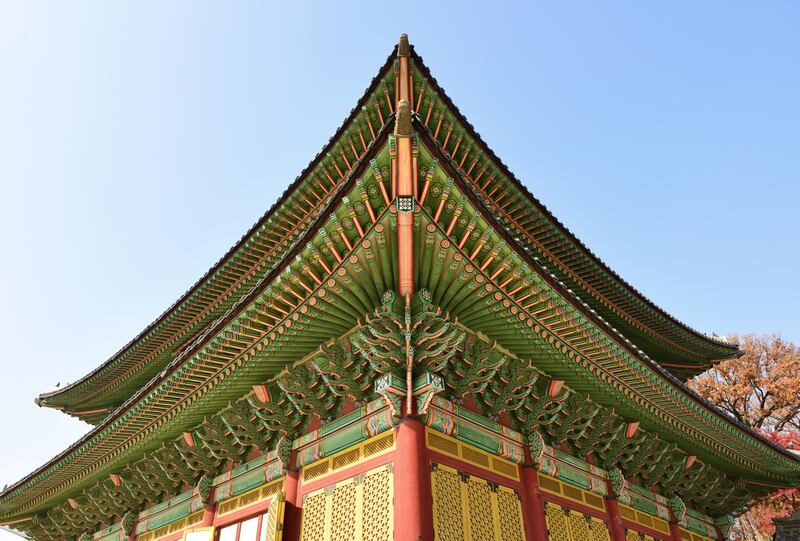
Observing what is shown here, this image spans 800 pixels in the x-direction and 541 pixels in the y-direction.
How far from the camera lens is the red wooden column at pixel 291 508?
7.77 meters

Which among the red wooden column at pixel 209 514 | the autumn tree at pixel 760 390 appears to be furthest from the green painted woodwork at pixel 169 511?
the autumn tree at pixel 760 390

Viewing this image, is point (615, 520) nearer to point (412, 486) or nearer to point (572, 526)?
point (572, 526)

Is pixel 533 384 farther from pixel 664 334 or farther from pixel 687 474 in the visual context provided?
pixel 664 334

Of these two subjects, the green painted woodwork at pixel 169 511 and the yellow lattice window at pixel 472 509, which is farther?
the green painted woodwork at pixel 169 511

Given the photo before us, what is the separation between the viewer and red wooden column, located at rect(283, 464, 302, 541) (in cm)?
777

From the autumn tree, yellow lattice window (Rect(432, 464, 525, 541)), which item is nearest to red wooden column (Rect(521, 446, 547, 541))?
yellow lattice window (Rect(432, 464, 525, 541))

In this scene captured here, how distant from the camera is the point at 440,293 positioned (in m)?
7.53

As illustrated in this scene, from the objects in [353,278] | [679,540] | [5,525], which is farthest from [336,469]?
[5,525]

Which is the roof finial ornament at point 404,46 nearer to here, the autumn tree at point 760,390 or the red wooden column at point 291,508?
the red wooden column at point 291,508

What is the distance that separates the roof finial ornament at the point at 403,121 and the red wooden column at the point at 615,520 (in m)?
7.61

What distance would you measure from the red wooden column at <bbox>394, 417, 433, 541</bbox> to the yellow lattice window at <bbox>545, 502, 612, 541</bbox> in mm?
2689

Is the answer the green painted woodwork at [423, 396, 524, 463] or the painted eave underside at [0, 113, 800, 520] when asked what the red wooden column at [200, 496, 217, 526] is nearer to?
the painted eave underside at [0, 113, 800, 520]

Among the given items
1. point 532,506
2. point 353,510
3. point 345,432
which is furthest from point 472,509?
point 345,432

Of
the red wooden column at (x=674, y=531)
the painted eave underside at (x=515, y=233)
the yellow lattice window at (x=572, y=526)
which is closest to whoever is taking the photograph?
the yellow lattice window at (x=572, y=526)
